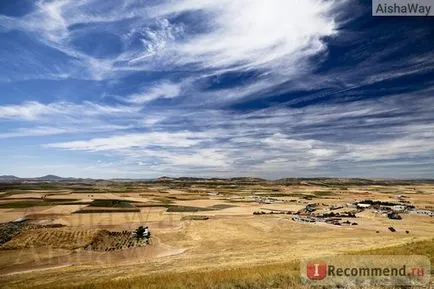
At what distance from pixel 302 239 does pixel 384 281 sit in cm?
3491

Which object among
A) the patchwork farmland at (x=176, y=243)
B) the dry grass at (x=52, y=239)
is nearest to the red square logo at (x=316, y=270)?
the patchwork farmland at (x=176, y=243)

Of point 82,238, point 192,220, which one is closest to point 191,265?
point 82,238

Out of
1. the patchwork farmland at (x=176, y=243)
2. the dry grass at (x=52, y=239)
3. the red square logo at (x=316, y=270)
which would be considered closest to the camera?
the red square logo at (x=316, y=270)

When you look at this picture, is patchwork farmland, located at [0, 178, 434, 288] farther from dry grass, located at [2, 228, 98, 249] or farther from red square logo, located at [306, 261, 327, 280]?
red square logo, located at [306, 261, 327, 280]

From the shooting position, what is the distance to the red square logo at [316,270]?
65.3ft

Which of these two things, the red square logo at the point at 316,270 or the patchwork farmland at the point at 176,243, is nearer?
the red square logo at the point at 316,270

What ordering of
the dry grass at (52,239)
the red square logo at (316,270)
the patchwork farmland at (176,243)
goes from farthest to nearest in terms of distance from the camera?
the dry grass at (52,239)
the patchwork farmland at (176,243)
the red square logo at (316,270)

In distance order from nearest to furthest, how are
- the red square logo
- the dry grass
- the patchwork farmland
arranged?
the red square logo < the patchwork farmland < the dry grass

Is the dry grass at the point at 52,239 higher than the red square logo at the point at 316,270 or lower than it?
lower

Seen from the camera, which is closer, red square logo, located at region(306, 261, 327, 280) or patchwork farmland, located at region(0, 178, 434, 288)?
red square logo, located at region(306, 261, 327, 280)

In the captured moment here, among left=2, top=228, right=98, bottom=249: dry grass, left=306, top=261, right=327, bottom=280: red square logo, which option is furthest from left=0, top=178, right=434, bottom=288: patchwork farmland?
left=306, top=261, right=327, bottom=280: red square logo

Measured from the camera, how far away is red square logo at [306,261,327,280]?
19.9 metres

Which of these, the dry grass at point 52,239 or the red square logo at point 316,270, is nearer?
the red square logo at point 316,270

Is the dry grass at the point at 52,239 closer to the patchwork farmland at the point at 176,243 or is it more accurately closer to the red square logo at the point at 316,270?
the patchwork farmland at the point at 176,243
